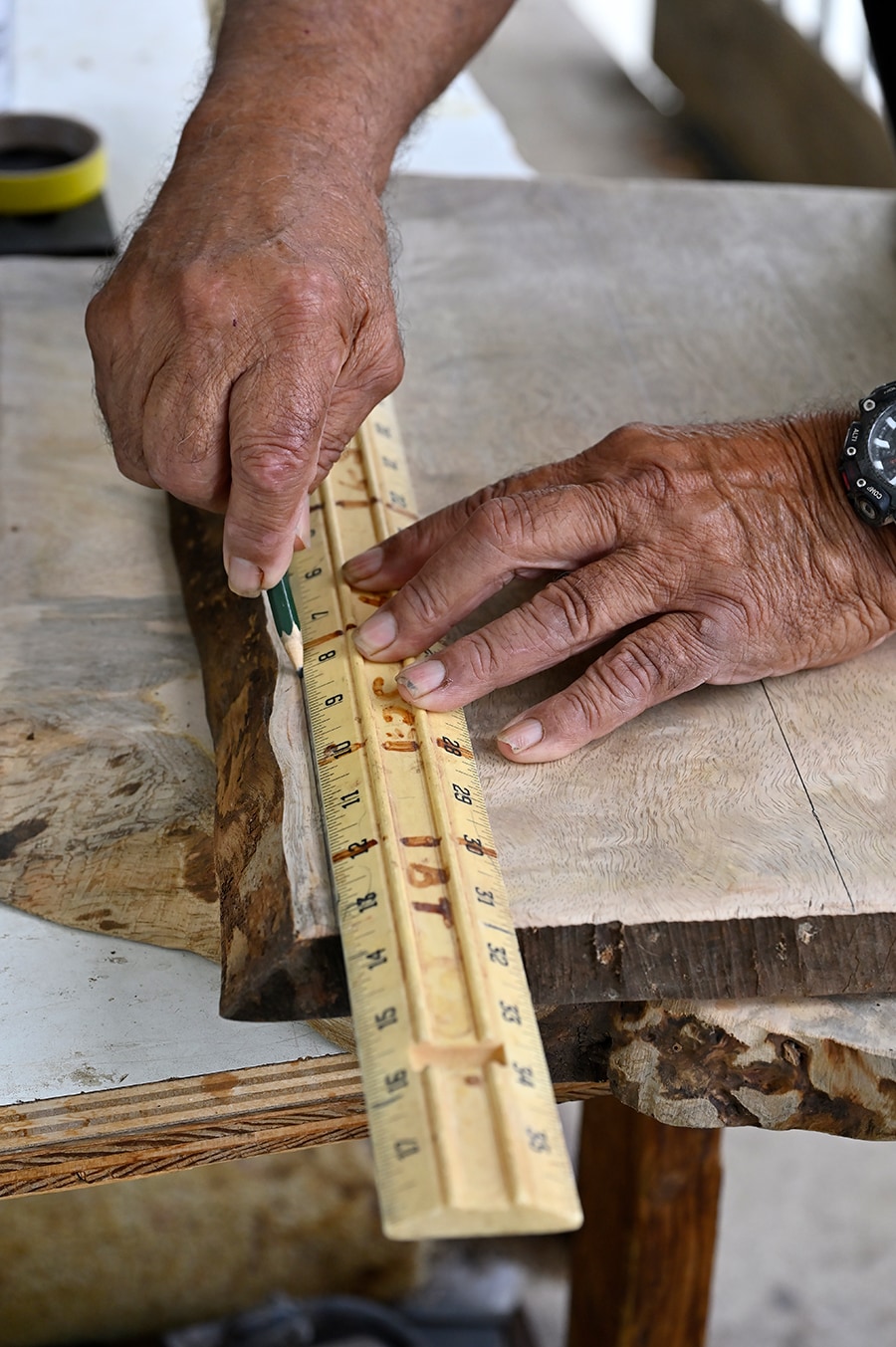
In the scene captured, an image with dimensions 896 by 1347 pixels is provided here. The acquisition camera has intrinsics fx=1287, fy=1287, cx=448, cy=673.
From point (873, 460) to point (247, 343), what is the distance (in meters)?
0.56

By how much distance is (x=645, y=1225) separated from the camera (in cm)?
164

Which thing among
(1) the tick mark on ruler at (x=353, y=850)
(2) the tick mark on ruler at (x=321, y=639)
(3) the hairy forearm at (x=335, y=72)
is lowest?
(2) the tick mark on ruler at (x=321, y=639)

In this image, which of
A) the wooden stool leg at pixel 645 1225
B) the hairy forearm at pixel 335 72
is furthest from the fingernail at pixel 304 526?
the wooden stool leg at pixel 645 1225

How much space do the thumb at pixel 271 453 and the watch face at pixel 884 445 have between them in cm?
49

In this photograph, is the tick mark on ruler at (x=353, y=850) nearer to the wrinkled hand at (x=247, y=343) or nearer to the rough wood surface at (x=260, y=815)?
the rough wood surface at (x=260, y=815)

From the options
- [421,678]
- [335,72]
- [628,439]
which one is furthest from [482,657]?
[335,72]

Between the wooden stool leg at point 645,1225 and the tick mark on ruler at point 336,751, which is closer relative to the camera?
the tick mark on ruler at point 336,751

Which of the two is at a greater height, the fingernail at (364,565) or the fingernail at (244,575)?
the fingernail at (244,575)

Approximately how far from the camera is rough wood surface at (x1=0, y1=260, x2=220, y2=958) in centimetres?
108

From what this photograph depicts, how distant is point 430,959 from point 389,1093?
10cm

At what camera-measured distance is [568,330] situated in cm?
156

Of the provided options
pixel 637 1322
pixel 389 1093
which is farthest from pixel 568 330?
pixel 637 1322

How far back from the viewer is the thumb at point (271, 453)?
3.37 feet

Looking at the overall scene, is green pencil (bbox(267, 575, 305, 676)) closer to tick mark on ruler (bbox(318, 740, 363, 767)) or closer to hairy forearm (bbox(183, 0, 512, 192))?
tick mark on ruler (bbox(318, 740, 363, 767))
